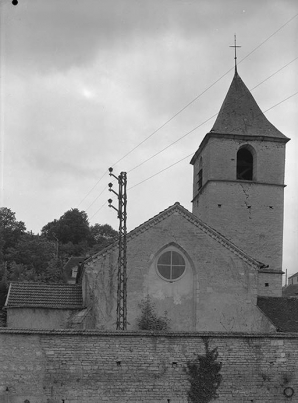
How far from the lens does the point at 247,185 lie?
3484 centimetres

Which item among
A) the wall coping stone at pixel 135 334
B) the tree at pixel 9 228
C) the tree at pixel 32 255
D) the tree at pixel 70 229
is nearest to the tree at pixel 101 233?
the tree at pixel 70 229

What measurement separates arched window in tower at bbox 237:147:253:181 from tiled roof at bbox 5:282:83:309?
11.9m

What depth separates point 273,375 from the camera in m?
17.9

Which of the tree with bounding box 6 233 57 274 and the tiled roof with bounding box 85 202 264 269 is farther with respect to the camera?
the tree with bounding box 6 233 57 274

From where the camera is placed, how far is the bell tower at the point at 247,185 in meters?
34.2

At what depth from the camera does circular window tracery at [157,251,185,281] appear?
2864 cm

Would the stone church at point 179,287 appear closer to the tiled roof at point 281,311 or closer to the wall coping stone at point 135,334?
the tiled roof at point 281,311

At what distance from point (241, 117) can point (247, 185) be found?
4.20m

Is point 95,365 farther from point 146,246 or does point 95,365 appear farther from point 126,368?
point 146,246

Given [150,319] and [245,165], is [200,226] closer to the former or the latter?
[150,319]

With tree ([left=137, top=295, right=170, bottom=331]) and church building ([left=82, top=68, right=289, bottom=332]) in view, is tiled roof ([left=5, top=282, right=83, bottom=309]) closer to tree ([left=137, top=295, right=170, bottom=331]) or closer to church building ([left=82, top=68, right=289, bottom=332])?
church building ([left=82, top=68, right=289, bottom=332])

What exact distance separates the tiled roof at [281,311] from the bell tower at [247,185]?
10.3ft

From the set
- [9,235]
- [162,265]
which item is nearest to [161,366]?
[162,265]

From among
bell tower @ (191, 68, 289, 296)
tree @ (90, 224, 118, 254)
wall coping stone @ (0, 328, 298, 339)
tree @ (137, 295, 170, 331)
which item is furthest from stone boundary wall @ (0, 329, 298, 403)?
tree @ (90, 224, 118, 254)
